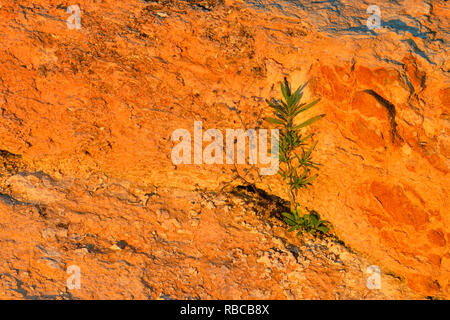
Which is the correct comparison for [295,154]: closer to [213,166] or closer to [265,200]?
[265,200]

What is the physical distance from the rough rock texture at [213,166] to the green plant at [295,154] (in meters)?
0.10

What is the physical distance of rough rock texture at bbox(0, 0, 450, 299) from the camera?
3344 mm

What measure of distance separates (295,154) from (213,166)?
0.77m

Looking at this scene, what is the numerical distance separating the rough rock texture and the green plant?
10 centimetres

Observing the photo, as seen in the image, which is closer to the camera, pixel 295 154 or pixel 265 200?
pixel 295 154

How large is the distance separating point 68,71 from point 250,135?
172 cm

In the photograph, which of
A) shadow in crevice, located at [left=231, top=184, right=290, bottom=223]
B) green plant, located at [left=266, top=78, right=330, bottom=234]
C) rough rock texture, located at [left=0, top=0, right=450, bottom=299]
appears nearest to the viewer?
rough rock texture, located at [left=0, top=0, right=450, bottom=299]

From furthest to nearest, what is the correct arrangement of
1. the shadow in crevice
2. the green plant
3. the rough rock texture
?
the shadow in crevice, the green plant, the rough rock texture

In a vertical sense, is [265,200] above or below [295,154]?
below

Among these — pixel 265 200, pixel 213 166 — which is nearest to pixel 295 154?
pixel 265 200

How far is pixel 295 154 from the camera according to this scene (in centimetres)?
375

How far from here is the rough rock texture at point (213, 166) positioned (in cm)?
334

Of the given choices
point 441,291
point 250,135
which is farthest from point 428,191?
point 250,135

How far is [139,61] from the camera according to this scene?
12.3ft
